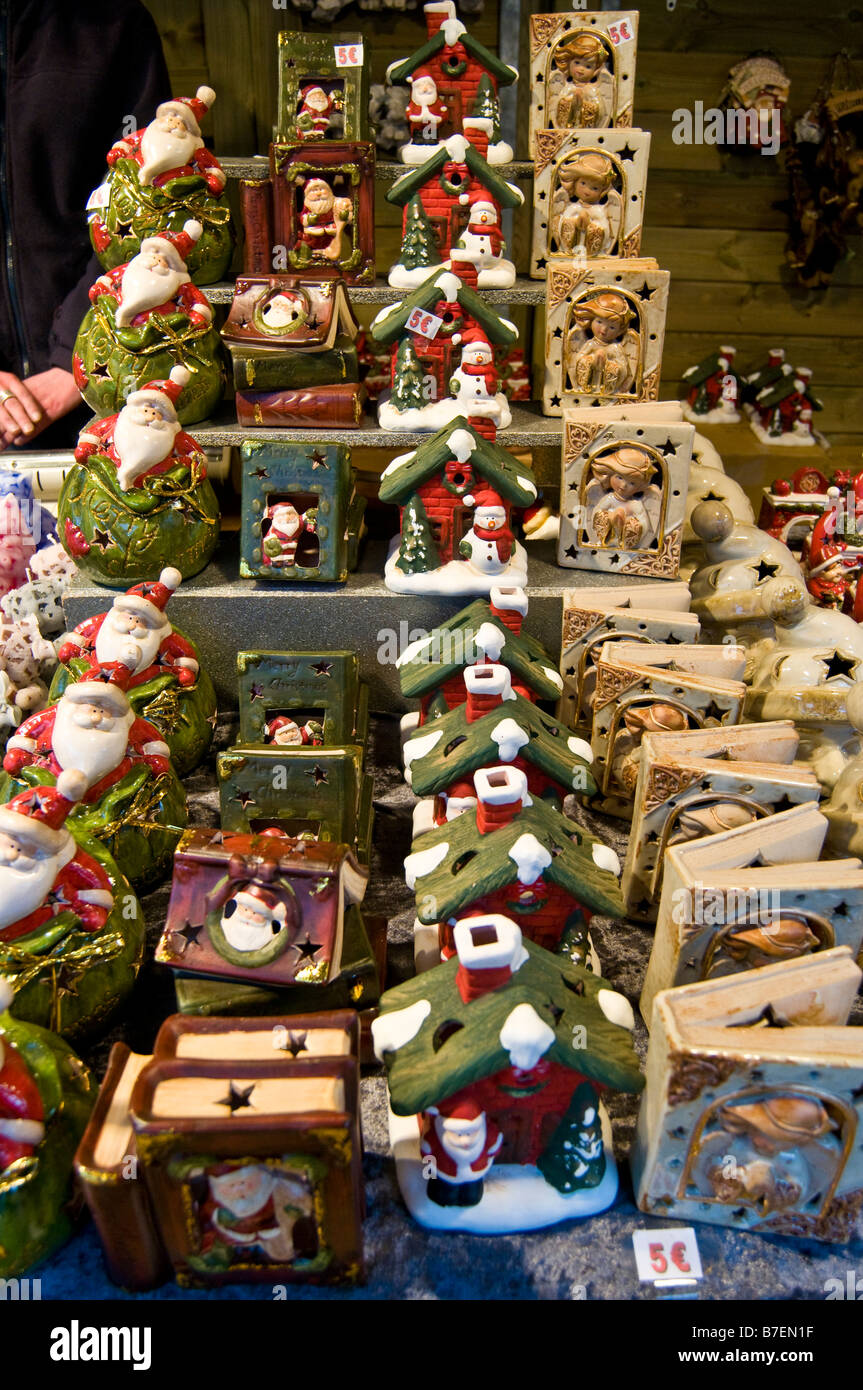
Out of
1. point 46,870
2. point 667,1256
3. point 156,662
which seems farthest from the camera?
point 156,662

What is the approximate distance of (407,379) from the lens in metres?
2.30

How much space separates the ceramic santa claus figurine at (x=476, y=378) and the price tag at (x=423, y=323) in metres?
0.06

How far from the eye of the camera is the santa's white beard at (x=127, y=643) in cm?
176

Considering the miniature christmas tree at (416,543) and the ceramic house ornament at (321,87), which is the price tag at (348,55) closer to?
the ceramic house ornament at (321,87)

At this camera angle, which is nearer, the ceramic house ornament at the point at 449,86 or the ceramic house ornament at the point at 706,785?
the ceramic house ornament at the point at 706,785

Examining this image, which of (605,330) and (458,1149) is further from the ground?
(605,330)

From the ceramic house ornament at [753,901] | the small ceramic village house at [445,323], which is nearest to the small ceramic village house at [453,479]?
the small ceramic village house at [445,323]

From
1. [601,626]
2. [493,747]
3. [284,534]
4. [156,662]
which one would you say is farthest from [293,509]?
[493,747]

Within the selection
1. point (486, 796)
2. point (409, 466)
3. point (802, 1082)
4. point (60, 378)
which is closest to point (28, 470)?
point (60, 378)

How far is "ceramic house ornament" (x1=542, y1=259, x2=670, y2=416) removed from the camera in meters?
2.29

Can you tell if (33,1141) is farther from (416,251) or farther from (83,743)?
(416,251)

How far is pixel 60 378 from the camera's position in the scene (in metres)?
2.76

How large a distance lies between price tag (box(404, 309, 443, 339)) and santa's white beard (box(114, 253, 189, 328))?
1.54 ft

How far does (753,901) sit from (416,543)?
1.03 metres
